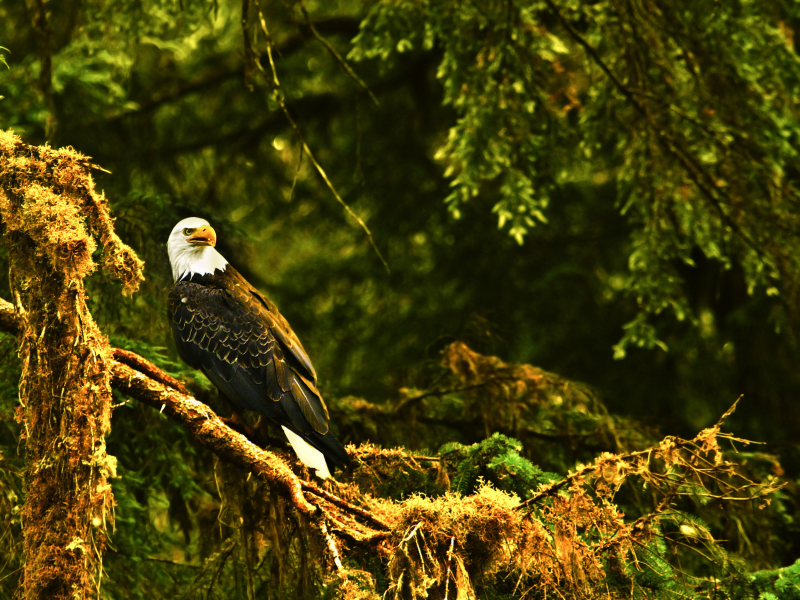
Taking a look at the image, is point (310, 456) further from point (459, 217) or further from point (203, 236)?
point (459, 217)

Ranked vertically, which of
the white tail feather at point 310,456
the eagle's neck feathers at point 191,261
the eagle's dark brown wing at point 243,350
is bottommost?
the white tail feather at point 310,456

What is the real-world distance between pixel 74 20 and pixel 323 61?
105 inches

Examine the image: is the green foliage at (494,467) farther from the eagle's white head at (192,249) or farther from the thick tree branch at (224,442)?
the eagle's white head at (192,249)

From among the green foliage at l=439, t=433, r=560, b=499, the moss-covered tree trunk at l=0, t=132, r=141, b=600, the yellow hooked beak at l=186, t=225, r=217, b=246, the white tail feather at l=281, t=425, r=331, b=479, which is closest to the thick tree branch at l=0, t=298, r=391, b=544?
the moss-covered tree trunk at l=0, t=132, r=141, b=600

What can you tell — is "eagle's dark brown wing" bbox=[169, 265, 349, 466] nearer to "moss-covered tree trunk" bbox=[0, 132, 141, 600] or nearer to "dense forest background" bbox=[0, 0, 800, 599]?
"dense forest background" bbox=[0, 0, 800, 599]

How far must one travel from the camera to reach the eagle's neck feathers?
360 cm

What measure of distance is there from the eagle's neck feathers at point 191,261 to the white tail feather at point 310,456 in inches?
39.3

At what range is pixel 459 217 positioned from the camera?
16.7ft

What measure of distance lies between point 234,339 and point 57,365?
125 centimetres

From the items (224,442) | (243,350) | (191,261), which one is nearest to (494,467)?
(224,442)

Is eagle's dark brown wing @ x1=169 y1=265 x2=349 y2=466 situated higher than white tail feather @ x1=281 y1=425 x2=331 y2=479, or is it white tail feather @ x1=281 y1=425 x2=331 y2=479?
eagle's dark brown wing @ x1=169 y1=265 x2=349 y2=466

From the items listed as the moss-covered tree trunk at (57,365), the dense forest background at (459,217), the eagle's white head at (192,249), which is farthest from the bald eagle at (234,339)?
the moss-covered tree trunk at (57,365)

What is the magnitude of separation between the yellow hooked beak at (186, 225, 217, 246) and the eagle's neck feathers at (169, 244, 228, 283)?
0.10 meters

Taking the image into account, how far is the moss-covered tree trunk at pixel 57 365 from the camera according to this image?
85.0 inches
